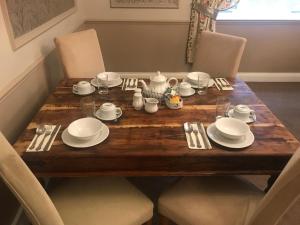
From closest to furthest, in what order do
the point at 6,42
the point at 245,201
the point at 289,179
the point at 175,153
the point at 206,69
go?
the point at 289,179
the point at 175,153
the point at 245,201
the point at 6,42
the point at 206,69

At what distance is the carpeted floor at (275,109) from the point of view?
194 cm

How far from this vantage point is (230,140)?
1209 millimetres

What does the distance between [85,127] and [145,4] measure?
2.37m

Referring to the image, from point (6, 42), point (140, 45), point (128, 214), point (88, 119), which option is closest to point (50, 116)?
point (88, 119)

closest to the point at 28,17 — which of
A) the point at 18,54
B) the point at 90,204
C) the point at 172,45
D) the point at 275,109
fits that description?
the point at 18,54

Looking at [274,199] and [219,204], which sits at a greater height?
[274,199]

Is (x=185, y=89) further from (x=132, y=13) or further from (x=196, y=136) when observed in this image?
(x=132, y=13)

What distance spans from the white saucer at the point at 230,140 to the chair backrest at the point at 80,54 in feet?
4.06

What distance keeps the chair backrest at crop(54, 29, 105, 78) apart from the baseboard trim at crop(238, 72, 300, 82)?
223 cm

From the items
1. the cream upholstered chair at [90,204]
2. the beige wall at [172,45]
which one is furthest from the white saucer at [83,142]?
the beige wall at [172,45]

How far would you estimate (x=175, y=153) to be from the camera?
1137 millimetres

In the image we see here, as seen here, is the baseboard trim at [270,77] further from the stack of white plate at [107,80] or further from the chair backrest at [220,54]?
the stack of white plate at [107,80]

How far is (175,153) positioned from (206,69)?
1205mm

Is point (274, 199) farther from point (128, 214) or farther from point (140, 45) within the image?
point (140, 45)
